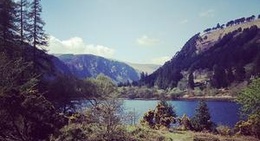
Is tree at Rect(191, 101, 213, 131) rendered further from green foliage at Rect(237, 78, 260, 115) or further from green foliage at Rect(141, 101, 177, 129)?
green foliage at Rect(237, 78, 260, 115)

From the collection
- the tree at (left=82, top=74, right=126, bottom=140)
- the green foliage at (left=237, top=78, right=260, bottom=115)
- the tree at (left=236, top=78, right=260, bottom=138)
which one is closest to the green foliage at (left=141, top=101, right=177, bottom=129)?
the tree at (left=236, top=78, right=260, bottom=138)

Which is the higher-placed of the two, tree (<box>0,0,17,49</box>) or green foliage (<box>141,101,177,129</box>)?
tree (<box>0,0,17,49</box>)

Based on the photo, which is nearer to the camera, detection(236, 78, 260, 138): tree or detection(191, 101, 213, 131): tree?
detection(236, 78, 260, 138): tree

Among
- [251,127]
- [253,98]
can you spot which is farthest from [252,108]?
[251,127]

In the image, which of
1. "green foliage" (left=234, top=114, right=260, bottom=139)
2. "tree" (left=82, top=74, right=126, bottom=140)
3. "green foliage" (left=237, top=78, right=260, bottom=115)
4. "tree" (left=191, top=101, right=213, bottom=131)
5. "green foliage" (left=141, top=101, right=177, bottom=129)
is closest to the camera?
"tree" (left=82, top=74, right=126, bottom=140)

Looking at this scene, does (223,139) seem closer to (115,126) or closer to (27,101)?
(115,126)

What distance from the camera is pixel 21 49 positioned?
143ft

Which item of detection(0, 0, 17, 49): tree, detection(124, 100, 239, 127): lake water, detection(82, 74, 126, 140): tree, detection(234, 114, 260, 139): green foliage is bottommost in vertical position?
detection(124, 100, 239, 127): lake water

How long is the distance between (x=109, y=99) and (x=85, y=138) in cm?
521

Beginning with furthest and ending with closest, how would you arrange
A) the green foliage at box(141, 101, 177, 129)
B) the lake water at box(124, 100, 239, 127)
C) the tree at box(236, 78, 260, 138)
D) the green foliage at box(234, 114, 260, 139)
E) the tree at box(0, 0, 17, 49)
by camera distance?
1. the lake water at box(124, 100, 239, 127)
2. the green foliage at box(141, 101, 177, 129)
3. the tree at box(0, 0, 17, 49)
4. the tree at box(236, 78, 260, 138)
5. the green foliage at box(234, 114, 260, 139)

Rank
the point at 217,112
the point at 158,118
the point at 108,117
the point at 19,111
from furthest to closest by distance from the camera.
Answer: the point at 217,112 < the point at 158,118 < the point at 108,117 < the point at 19,111

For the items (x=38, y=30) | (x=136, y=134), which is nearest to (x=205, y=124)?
(x=136, y=134)

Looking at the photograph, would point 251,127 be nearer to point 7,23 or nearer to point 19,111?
point 19,111

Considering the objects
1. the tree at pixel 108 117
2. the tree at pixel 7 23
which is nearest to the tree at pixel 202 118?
the tree at pixel 108 117
